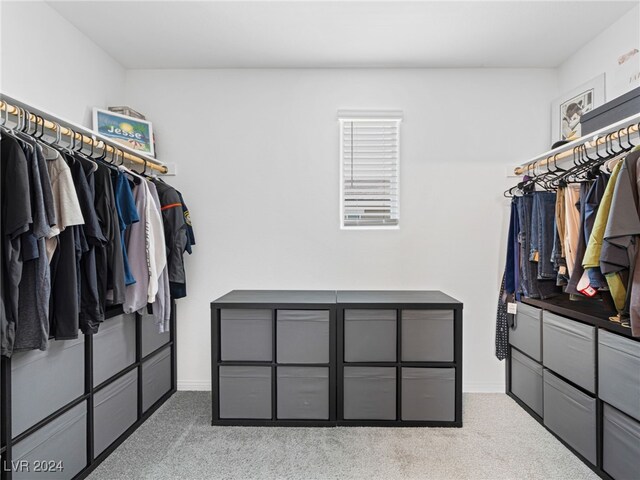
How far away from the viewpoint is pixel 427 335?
2.42m

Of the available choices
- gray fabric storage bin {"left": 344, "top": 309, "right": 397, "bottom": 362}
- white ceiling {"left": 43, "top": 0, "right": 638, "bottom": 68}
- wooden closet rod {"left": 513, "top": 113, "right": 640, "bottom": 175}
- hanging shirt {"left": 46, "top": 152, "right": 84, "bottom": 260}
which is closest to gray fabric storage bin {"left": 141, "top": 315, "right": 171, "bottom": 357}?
hanging shirt {"left": 46, "top": 152, "right": 84, "bottom": 260}

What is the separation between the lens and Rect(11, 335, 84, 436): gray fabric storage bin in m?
1.55

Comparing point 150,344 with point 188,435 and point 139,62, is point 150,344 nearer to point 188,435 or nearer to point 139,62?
point 188,435

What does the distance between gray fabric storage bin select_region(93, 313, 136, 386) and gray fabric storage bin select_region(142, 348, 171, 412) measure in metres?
0.22

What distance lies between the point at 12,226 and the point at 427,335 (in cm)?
219

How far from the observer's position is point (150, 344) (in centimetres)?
262

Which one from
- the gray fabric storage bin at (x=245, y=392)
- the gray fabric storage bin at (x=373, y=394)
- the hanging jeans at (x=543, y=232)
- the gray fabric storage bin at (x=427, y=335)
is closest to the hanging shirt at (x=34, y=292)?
the gray fabric storage bin at (x=245, y=392)

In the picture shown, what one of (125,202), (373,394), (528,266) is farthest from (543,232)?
(125,202)

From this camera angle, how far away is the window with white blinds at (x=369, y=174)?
9.96 feet

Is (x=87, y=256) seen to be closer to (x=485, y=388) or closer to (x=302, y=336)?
(x=302, y=336)

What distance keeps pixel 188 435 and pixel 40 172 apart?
66.4 inches

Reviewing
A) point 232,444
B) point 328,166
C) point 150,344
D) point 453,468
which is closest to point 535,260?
point 453,468

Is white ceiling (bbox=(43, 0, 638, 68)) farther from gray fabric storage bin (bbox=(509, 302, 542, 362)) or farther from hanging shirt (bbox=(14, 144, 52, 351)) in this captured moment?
gray fabric storage bin (bbox=(509, 302, 542, 362))

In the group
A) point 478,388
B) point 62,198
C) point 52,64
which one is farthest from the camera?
point 478,388
